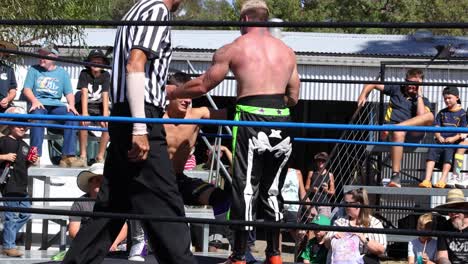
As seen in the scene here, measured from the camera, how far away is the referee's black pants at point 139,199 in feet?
16.0

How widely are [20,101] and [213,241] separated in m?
→ 2.91

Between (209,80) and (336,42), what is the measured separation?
11634 millimetres

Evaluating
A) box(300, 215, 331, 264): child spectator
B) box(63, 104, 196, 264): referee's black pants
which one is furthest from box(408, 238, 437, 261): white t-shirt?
box(63, 104, 196, 264): referee's black pants

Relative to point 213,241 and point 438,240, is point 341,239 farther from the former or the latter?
point 213,241

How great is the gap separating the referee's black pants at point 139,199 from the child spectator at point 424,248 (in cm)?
Answer: 438

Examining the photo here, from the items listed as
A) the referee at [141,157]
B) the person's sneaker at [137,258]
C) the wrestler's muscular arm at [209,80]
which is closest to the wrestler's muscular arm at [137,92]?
the referee at [141,157]

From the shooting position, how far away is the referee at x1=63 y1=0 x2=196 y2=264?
4.84 m

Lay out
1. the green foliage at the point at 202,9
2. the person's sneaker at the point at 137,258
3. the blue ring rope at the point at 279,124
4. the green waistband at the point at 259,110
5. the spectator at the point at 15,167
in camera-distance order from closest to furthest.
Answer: the blue ring rope at the point at 279,124 < the green waistband at the point at 259,110 < the person's sneaker at the point at 137,258 < the spectator at the point at 15,167 < the green foliage at the point at 202,9

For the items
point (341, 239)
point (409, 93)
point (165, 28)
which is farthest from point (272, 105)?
point (409, 93)

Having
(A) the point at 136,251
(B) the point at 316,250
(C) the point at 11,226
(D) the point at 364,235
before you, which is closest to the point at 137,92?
(A) the point at 136,251

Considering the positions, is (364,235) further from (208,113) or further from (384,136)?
(384,136)

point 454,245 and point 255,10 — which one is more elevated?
point 255,10

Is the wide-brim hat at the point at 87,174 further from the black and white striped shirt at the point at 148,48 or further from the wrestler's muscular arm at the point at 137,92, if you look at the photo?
the wrestler's muscular arm at the point at 137,92

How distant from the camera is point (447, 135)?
36.8 ft
